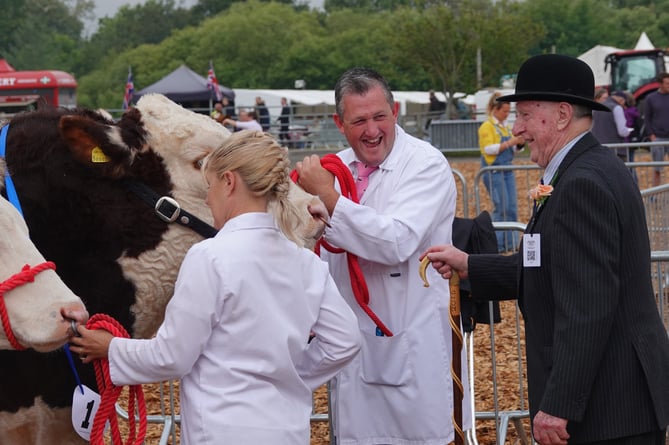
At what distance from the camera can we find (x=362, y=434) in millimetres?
4266

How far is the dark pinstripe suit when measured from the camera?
3234mm

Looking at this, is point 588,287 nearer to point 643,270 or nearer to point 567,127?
point 643,270

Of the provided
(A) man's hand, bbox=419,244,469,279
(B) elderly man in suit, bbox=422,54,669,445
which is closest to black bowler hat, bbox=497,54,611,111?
(B) elderly man in suit, bbox=422,54,669,445

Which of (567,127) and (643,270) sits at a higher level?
(567,127)

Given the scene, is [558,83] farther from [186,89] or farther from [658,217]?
[186,89]

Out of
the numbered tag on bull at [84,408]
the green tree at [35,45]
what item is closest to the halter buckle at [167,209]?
the numbered tag on bull at [84,408]

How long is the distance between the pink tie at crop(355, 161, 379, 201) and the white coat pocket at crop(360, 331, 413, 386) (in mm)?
652

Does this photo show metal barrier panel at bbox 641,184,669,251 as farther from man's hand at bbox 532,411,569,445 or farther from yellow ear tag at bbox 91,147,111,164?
yellow ear tag at bbox 91,147,111,164

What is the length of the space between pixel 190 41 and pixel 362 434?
81.0 meters

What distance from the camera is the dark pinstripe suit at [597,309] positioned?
3234mm

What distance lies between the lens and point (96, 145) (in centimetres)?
395

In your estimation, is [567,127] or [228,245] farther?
[567,127]

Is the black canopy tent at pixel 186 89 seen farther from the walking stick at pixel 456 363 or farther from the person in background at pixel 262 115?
the walking stick at pixel 456 363

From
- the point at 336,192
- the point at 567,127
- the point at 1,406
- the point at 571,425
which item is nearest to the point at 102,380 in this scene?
the point at 1,406
